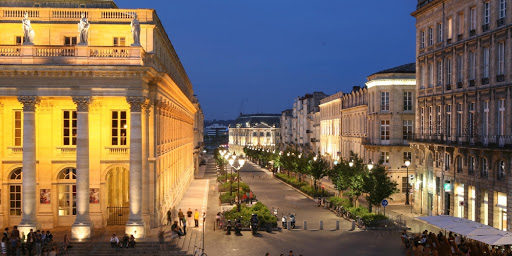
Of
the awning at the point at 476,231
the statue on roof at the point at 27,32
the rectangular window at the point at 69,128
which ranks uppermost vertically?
the statue on roof at the point at 27,32

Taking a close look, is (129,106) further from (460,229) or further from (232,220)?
(460,229)

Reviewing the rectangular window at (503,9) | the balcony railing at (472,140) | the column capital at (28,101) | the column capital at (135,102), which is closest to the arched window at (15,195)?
the column capital at (28,101)

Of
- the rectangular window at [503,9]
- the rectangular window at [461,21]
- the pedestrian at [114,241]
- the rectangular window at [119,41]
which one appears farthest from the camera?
the rectangular window at [461,21]

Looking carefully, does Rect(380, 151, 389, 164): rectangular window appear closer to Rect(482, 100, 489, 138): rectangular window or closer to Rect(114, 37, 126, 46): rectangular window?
Rect(482, 100, 489, 138): rectangular window

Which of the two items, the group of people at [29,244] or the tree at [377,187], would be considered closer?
the group of people at [29,244]

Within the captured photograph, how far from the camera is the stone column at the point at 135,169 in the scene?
32.1 metres

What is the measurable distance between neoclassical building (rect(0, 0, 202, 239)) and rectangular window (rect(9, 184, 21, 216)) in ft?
0.21

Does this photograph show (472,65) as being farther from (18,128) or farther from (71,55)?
(18,128)

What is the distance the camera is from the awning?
24172 millimetres

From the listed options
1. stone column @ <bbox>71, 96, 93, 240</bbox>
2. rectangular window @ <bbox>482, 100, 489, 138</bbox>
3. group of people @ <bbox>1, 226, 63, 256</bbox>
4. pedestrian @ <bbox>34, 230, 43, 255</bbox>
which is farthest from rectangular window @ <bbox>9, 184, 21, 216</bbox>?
rectangular window @ <bbox>482, 100, 489, 138</bbox>

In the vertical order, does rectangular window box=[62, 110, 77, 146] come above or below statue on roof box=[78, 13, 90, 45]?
below

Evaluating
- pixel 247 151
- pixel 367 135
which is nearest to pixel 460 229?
pixel 367 135

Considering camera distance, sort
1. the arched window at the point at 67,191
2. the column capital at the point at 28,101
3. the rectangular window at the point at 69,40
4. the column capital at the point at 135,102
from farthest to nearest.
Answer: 1. the rectangular window at the point at 69,40
2. the arched window at the point at 67,191
3. the column capital at the point at 135,102
4. the column capital at the point at 28,101

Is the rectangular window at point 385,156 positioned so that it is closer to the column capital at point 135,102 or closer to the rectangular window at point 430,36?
the rectangular window at point 430,36
